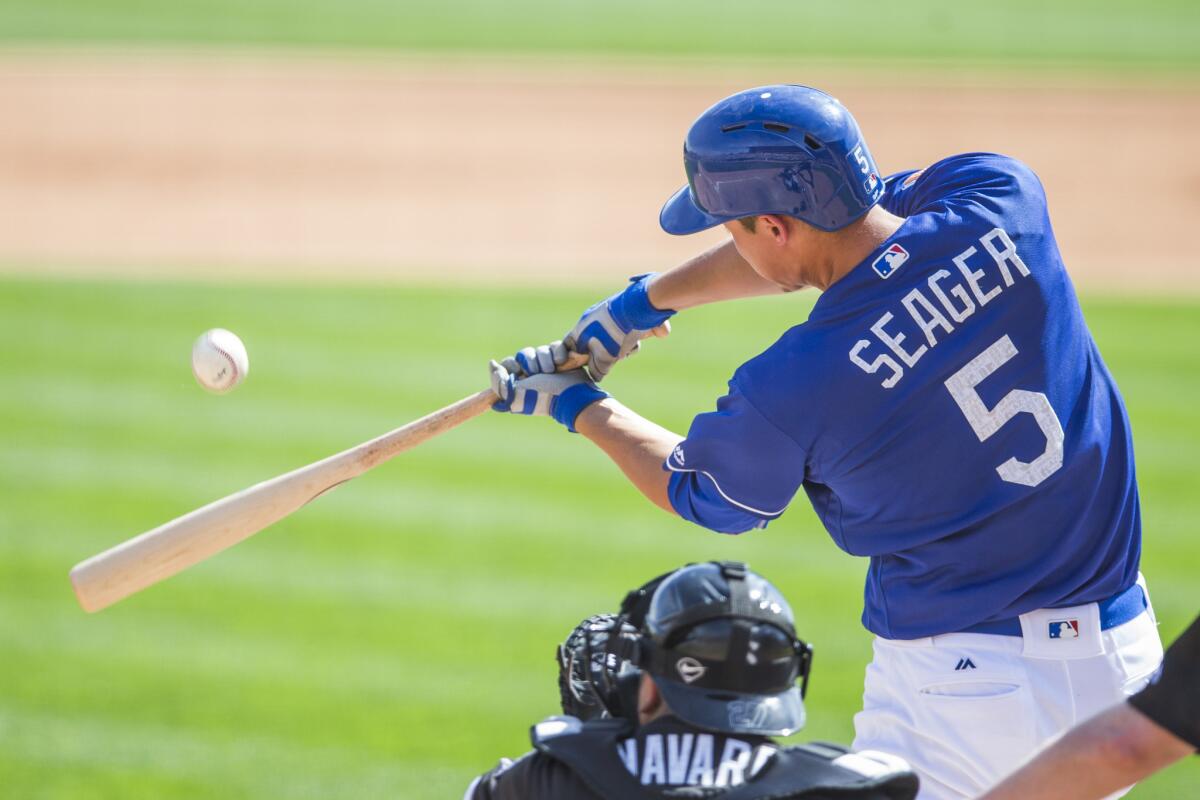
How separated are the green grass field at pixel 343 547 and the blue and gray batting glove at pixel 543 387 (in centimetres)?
203

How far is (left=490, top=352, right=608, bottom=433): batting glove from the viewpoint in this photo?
12.3 ft

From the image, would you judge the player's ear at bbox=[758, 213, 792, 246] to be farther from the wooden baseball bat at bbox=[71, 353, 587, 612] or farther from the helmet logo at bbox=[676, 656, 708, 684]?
the helmet logo at bbox=[676, 656, 708, 684]

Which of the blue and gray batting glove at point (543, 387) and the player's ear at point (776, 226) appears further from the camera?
the blue and gray batting glove at point (543, 387)

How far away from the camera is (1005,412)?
10.1 ft

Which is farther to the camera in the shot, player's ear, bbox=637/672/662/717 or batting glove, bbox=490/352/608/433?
batting glove, bbox=490/352/608/433

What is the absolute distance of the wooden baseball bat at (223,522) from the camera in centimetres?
330

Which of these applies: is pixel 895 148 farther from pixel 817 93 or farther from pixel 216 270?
pixel 817 93

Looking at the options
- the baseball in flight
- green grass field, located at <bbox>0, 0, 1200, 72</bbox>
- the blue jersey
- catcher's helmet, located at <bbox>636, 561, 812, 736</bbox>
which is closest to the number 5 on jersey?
the blue jersey

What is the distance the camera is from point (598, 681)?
9.95 feet

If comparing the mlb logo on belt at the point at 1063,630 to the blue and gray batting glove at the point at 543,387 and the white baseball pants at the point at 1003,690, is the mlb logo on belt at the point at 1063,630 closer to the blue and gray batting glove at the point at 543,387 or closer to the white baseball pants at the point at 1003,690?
the white baseball pants at the point at 1003,690

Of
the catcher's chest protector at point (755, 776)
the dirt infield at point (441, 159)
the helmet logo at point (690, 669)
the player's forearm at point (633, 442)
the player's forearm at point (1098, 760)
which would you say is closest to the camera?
the player's forearm at point (1098, 760)

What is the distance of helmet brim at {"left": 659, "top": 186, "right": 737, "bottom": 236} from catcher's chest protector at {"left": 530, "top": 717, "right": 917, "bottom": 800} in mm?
1504

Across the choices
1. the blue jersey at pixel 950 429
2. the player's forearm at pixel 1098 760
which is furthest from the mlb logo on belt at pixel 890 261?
the player's forearm at pixel 1098 760

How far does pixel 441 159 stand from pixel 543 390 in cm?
1326
